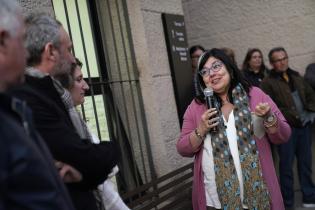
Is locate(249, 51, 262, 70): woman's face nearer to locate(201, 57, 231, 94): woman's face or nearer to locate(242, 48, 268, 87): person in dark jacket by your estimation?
locate(242, 48, 268, 87): person in dark jacket

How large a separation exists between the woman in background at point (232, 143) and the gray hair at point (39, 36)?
125 cm

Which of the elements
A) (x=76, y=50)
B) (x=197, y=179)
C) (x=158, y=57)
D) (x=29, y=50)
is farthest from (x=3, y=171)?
(x=158, y=57)

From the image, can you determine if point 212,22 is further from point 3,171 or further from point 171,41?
point 3,171

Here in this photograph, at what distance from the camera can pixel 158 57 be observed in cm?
506

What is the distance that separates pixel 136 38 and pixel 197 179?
210 centimetres

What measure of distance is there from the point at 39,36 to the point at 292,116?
14.0 feet

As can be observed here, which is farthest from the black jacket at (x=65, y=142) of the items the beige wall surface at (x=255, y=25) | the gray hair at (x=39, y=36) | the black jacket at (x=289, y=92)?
the beige wall surface at (x=255, y=25)

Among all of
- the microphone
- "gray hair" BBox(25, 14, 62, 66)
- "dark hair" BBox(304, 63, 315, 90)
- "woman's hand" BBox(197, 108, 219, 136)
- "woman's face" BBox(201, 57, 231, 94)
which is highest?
"gray hair" BBox(25, 14, 62, 66)

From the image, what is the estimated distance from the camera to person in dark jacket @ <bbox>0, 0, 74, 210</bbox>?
1.24 metres

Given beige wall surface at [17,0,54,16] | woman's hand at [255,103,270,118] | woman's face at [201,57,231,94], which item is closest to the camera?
woman's hand at [255,103,270,118]

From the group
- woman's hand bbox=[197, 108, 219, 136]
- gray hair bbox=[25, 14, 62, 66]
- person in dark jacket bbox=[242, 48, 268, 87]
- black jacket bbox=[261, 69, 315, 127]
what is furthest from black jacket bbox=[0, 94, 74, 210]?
person in dark jacket bbox=[242, 48, 268, 87]

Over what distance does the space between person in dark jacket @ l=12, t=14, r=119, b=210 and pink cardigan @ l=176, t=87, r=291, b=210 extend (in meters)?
1.25

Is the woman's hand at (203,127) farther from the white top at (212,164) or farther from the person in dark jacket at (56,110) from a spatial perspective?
the person in dark jacket at (56,110)

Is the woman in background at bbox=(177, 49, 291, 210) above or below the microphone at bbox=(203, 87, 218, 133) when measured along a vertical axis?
below
